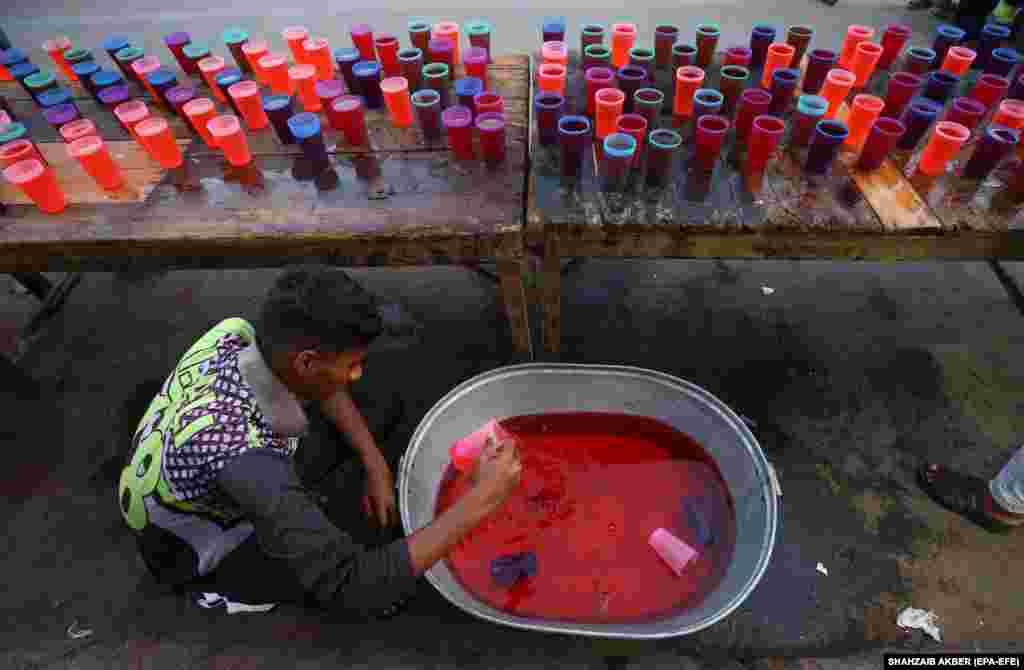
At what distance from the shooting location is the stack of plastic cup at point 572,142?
Answer: 1650mm

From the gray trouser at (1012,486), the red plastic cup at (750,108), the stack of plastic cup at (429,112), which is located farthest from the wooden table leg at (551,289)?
the gray trouser at (1012,486)

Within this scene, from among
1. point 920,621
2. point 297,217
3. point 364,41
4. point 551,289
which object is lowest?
point 920,621

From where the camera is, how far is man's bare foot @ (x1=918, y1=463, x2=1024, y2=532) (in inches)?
74.6

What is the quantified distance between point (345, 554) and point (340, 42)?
4946mm

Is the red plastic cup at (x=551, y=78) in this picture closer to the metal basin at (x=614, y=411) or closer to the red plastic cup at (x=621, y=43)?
the red plastic cup at (x=621, y=43)

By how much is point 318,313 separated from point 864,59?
220cm

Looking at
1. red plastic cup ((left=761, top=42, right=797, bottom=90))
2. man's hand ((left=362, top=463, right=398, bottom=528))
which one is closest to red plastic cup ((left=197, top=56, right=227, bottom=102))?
man's hand ((left=362, top=463, right=398, bottom=528))

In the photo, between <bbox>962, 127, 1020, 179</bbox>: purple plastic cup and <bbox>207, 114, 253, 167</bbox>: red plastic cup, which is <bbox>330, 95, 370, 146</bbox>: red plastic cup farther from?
<bbox>962, 127, 1020, 179</bbox>: purple plastic cup

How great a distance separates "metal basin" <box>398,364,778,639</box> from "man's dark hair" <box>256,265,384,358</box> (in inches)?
23.2

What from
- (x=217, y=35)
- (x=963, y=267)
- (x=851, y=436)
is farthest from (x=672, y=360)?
(x=217, y=35)

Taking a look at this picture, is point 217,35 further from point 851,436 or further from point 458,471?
point 851,436

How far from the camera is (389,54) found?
214 centimetres

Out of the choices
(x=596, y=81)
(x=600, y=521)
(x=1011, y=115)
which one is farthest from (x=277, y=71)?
(x=1011, y=115)

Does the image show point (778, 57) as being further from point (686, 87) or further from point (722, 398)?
point (722, 398)
